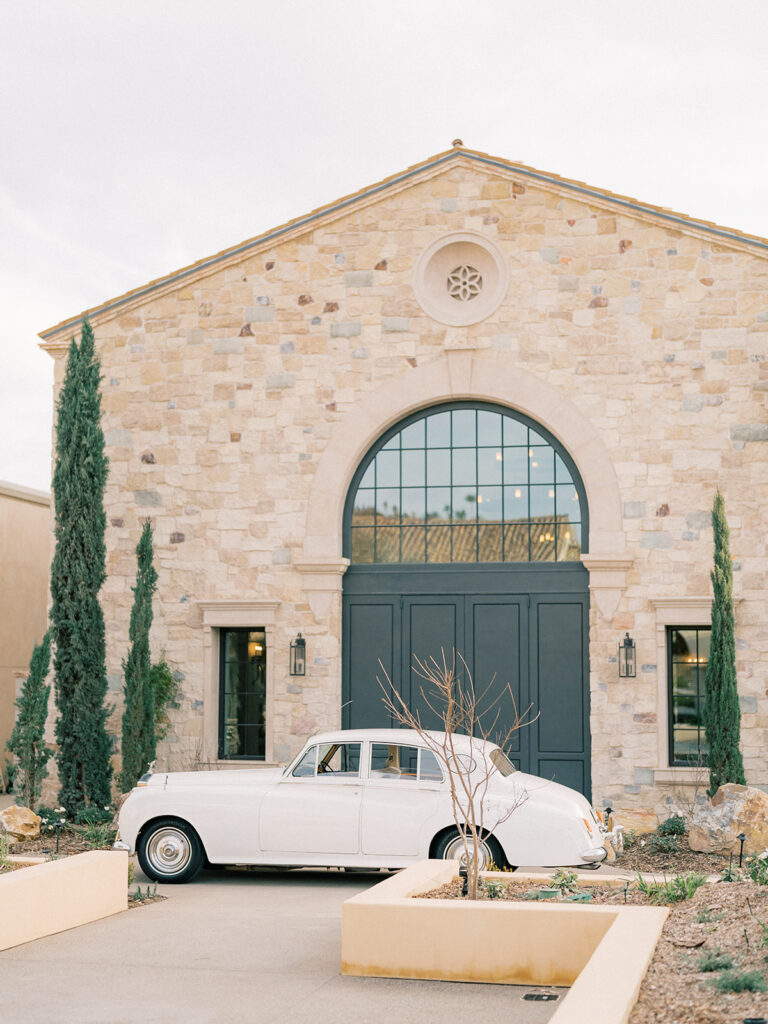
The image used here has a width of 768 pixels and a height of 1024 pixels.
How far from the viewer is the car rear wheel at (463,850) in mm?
9430

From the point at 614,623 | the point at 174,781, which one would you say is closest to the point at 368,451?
the point at 614,623

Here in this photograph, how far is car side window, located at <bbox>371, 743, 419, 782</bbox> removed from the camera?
10.1 meters

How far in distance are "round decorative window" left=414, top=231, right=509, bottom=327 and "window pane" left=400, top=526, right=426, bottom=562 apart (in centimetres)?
270

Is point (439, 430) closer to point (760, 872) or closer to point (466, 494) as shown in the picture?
point (466, 494)

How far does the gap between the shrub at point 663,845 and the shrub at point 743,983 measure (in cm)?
672

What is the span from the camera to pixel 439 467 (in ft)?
48.8

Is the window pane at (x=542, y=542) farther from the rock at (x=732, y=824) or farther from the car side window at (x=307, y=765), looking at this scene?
the car side window at (x=307, y=765)

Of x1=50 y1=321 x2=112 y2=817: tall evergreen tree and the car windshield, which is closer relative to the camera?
the car windshield

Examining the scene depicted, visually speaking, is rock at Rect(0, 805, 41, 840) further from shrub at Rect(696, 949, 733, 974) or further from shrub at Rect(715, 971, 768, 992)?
shrub at Rect(715, 971, 768, 992)

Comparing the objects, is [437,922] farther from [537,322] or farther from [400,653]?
[537,322]

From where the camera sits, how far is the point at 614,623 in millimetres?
13898

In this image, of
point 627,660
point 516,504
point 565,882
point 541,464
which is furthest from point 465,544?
point 565,882

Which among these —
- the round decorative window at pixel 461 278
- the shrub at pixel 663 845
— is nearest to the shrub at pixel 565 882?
the shrub at pixel 663 845

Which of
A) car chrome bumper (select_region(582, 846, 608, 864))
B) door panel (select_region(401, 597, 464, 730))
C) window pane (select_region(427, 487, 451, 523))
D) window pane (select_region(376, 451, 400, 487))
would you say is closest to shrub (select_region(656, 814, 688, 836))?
door panel (select_region(401, 597, 464, 730))
